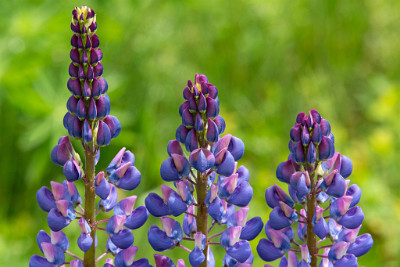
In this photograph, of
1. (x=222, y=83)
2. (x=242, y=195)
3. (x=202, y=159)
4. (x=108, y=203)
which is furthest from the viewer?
(x=222, y=83)

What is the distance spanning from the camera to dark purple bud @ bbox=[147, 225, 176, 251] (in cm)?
194

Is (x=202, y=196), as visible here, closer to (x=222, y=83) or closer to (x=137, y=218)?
(x=137, y=218)

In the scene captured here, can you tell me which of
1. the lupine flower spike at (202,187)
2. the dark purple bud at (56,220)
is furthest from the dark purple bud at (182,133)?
the dark purple bud at (56,220)

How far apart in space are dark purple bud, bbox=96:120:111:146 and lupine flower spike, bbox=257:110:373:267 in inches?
17.0

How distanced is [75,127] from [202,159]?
336 millimetres

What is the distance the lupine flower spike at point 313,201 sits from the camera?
188 centimetres

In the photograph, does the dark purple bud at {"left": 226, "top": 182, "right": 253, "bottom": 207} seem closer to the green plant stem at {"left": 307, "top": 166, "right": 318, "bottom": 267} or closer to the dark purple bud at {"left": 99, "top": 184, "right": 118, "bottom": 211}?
the green plant stem at {"left": 307, "top": 166, "right": 318, "bottom": 267}

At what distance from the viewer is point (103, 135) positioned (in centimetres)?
189

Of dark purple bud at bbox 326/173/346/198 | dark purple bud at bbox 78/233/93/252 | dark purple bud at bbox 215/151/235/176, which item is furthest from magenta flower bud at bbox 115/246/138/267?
dark purple bud at bbox 326/173/346/198

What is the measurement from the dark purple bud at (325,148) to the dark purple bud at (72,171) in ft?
2.01

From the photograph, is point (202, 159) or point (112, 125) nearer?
point (202, 159)

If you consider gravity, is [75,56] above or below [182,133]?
above

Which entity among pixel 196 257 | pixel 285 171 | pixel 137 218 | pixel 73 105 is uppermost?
pixel 73 105

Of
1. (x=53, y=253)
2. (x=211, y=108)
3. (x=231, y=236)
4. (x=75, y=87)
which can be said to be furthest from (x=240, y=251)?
(x=75, y=87)
